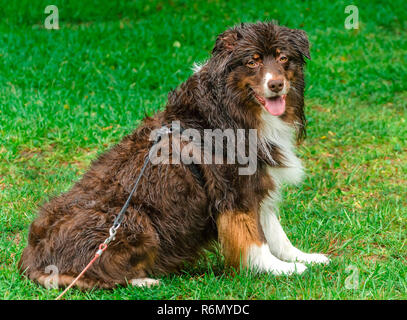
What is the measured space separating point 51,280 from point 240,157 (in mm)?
1494

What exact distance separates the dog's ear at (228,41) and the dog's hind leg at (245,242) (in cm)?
112

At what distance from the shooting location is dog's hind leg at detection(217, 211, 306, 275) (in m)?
3.86

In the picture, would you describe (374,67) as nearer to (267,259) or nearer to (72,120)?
(72,120)

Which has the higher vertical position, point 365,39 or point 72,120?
point 365,39

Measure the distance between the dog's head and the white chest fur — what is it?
125 mm

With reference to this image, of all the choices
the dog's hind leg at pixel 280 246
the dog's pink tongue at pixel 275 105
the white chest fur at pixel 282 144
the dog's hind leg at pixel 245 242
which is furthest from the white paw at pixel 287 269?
the dog's pink tongue at pixel 275 105

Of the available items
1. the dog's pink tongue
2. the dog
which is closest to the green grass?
the dog

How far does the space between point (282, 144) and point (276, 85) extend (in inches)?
20.6

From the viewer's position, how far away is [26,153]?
6297 millimetres

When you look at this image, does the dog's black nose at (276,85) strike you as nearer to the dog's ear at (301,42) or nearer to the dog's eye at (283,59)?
the dog's eye at (283,59)

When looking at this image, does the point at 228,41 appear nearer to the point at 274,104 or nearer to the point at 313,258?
the point at 274,104

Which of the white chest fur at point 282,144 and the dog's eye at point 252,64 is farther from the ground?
the dog's eye at point 252,64

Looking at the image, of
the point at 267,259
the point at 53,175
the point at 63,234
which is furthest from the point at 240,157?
the point at 53,175

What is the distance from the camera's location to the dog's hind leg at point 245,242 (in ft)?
12.7
